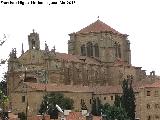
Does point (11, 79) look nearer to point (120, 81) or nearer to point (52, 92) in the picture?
point (52, 92)

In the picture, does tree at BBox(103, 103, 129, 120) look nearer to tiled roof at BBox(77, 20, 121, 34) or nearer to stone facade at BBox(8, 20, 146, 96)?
stone facade at BBox(8, 20, 146, 96)

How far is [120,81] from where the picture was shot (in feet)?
286

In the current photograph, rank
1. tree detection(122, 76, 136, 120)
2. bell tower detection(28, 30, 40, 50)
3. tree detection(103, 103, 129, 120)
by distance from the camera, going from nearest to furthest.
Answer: tree detection(103, 103, 129, 120) → tree detection(122, 76, 136, 120) → bell tower detection(28, 30, 40, 50)

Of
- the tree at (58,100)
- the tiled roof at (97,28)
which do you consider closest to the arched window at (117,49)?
the tiled roof at (97,28)

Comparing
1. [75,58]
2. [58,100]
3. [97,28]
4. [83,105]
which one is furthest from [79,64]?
[58,100]

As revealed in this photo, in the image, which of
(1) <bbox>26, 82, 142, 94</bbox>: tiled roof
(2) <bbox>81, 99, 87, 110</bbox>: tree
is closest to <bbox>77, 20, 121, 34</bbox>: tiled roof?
(1) <bbox>26, 82, 142, 94</bbox>: tiled roof

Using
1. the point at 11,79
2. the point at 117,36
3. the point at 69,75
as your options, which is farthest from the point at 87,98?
the point at 117,36

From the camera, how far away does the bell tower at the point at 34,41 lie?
78688mm

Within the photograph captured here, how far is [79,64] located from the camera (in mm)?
84188

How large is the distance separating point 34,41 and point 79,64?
27.0 feet

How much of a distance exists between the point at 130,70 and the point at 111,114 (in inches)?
1242

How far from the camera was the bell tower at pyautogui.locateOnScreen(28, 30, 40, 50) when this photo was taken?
3098 inches

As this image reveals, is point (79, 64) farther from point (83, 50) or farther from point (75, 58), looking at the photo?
point (83, 50)

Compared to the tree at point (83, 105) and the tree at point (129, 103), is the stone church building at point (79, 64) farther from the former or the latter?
the tree at point (129, 103)
